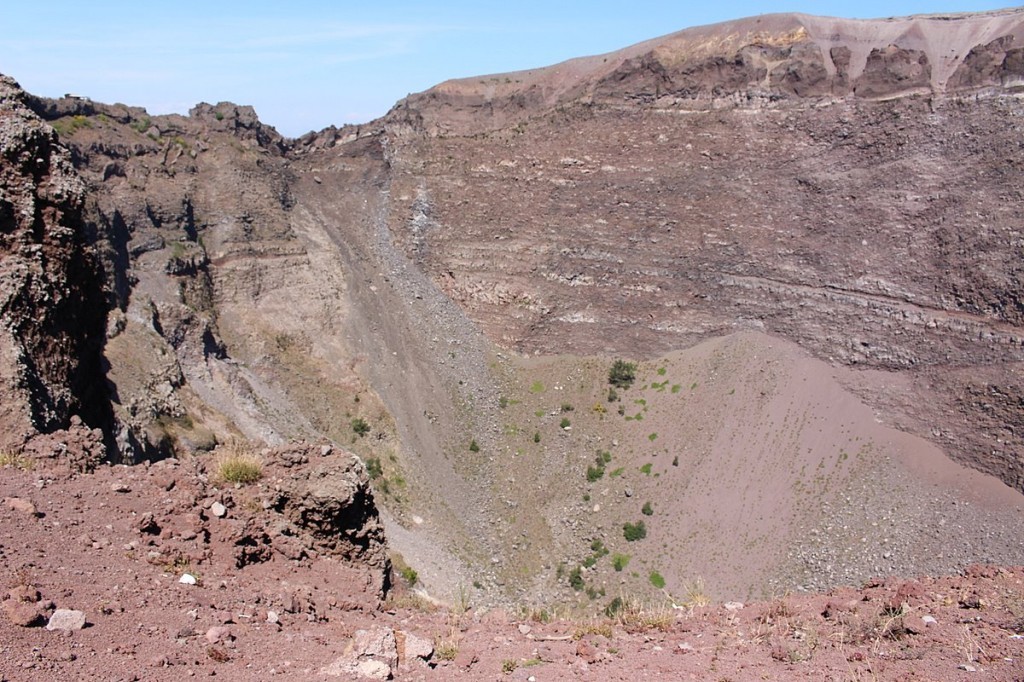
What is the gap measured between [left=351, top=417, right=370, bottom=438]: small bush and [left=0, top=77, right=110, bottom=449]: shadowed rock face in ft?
69.2

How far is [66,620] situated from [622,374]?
31.6m

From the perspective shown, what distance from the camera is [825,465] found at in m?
31.5

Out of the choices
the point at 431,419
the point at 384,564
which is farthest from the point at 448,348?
the point at 384,564

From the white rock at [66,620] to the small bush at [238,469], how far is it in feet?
13.8

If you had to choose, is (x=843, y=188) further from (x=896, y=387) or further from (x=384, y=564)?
(x=384, y=564)

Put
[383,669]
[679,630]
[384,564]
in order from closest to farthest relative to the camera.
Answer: [383,669] → [679,630] → [384,564]

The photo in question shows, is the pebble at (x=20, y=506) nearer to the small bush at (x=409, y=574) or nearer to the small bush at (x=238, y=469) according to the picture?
the small bush at (x=238, y=469)

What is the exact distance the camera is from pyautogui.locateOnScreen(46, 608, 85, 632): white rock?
24.3 feet

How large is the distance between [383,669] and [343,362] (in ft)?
103

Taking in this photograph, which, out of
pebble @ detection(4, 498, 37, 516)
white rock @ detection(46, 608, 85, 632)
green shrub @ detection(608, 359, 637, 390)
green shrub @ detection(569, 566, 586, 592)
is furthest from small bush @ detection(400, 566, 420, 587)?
white rock @ detection(46, 608, 85, 632)

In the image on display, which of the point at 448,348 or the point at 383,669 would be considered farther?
the point at 448,348

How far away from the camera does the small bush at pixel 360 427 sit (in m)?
35.7

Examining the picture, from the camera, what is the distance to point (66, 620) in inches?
294

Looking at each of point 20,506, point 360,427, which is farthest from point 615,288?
point 20,506
